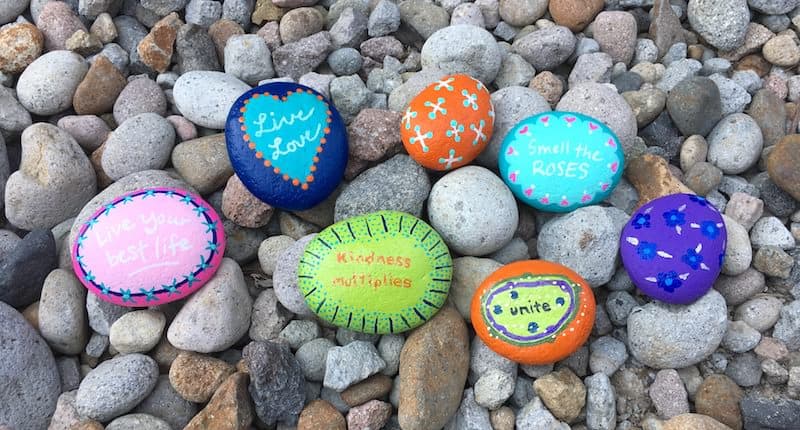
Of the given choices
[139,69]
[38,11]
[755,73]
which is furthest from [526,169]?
[38,11]

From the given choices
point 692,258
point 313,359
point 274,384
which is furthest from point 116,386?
point 692,258

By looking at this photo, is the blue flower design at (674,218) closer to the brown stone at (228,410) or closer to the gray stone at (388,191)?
the gray stone at (388,191)

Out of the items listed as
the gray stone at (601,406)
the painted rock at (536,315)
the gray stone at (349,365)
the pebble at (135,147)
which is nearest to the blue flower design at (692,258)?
the painted rock at (536,315)

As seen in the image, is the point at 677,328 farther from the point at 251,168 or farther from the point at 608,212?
the point at 251,168

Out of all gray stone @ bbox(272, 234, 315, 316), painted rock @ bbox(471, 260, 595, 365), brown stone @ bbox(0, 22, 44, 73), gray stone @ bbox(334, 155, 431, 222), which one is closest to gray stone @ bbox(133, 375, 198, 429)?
gray stone @ bbox(272, 234, 315, 316)

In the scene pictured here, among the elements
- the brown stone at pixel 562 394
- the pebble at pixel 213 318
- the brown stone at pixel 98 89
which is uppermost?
the brown stone at pixel 98 89

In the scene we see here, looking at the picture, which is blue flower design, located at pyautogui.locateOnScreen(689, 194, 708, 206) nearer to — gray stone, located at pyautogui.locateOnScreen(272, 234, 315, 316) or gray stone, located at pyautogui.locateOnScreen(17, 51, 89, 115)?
gray stone, located at pyautogui.locateOnScreen(272, 234, 315, 316)

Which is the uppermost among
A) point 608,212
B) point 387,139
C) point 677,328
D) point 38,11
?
point 38,11
